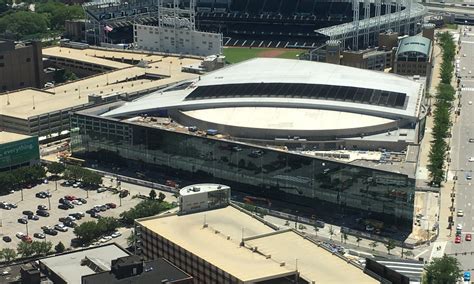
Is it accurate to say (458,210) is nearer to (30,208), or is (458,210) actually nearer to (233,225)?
(233,225)

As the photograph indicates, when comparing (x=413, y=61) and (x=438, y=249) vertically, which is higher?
(x=413, y=61)

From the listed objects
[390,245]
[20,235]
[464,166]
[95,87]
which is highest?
[95,87]

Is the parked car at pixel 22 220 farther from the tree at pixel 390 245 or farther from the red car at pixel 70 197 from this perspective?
the tree at pixel 390 245

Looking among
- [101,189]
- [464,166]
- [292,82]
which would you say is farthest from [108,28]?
[464,166]

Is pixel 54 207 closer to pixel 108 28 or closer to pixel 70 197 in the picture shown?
pixel 70 197

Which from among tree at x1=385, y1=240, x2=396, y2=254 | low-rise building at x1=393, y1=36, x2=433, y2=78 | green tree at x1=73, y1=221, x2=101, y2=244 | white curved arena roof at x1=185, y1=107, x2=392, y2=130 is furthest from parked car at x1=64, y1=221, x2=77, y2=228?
low-rise building at x1=393, y1=36, x2=433, y2=78

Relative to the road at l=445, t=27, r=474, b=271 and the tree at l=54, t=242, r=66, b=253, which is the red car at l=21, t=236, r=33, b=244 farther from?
the road at l=445, t=27, r=474, b=271
